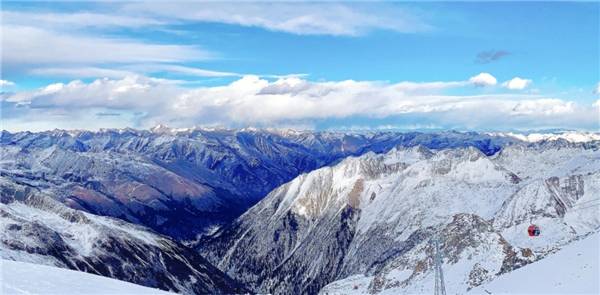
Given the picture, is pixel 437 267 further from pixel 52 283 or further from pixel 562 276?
pixel 52 283

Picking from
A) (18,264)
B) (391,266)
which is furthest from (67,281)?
(391,266)

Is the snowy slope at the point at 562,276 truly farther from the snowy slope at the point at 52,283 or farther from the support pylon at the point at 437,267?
the snowy slope at the point at 52,283

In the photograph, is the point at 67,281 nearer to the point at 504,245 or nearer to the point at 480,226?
the point at 504,245

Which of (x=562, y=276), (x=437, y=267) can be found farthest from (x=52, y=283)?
(x=562, y=276)

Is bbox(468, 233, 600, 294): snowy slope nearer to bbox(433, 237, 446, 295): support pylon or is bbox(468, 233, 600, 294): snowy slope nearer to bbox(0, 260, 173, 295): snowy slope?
bbox(433, 237, 446, 295): support pylon

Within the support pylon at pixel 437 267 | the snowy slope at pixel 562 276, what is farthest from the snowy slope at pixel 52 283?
the snowy slope at pixel 562 276

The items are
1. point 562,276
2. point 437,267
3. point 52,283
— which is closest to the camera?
point 52,283
